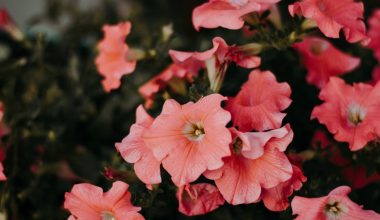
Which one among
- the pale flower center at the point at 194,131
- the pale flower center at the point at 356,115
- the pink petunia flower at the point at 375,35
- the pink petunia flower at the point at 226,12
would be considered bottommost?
the pink petunia flower at the point at 375,35

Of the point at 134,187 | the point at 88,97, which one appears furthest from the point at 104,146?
the point at 134,187

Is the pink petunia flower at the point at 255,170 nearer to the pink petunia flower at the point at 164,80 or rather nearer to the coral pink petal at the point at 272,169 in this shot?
the coral pink petal at the point at 272,169

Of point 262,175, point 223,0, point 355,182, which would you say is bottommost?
point 355,182

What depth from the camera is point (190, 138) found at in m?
0.43

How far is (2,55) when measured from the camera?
81 cm

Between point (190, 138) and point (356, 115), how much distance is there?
159 millimetres

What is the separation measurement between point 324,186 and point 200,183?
0.41 ft

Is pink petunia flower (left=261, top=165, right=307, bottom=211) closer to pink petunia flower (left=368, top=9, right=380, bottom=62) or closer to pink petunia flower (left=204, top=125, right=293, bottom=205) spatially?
pink petunia flower (left=204, top=125, right=293, bottom=205)

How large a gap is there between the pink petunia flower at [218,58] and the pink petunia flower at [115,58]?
70 mm

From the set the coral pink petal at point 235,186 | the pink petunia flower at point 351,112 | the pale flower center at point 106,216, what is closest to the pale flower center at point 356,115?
the pink petunia flower at point 351,112

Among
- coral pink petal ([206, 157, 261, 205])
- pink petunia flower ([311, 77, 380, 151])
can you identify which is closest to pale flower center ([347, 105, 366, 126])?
pink petunia flower ([311, 77, 380, 151])

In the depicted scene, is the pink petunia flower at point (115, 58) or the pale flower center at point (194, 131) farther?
the pink petunia flower at point (115, 58)

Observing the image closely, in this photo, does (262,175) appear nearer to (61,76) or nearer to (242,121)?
(242,121)

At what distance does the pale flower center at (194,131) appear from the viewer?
0.43m
